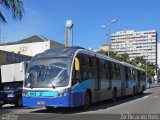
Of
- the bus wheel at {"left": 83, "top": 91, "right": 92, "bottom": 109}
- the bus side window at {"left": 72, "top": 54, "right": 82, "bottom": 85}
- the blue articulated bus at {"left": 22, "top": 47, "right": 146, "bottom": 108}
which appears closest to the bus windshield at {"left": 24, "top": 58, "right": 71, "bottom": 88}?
the blue articulated bus at {"left": 22, "top": 47, "right": 146, "bottom": 108}

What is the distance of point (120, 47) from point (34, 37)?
2493 inches

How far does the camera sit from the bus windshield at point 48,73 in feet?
63.9

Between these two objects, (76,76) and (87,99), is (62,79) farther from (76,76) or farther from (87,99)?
(87,99)

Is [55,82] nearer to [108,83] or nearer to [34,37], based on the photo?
[108,83]

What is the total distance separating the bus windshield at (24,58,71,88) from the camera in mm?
19487

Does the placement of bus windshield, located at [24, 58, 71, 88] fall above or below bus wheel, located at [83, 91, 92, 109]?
above

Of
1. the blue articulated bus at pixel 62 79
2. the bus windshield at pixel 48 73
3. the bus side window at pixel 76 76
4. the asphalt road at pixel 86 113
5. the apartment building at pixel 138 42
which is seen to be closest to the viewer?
the asphalt road at pixel 86 113

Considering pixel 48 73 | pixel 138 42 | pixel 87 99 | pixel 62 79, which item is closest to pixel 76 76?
pixel 62 79

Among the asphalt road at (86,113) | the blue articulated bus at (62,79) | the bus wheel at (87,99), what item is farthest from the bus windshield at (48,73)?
the bus wheel at (87,99)

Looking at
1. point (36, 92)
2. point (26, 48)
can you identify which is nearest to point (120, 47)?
point (26, 48)

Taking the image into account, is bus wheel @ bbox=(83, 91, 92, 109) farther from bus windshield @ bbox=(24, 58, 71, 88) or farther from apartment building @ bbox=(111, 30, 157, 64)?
apartment building @ bbox=(111, 30, 157, 64)

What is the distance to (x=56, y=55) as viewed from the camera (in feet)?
67.5

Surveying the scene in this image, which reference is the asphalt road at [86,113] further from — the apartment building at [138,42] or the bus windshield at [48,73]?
the apartment building at [138,42]

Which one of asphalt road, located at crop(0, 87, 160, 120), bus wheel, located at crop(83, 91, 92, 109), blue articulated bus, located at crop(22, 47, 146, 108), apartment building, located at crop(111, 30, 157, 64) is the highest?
apartment building, located at crop(111, 30, 157, 64)
